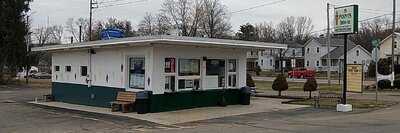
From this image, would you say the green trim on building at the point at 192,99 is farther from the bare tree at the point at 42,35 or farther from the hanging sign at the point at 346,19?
the bare tree at the point at 42,35

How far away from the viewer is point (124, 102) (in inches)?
810

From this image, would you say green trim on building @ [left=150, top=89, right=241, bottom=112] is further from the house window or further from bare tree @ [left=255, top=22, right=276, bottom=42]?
bare tree @ [left=255, top=22, right=276, bottom=42]

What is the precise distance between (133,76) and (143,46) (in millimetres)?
1446

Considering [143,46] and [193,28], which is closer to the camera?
[143,46]

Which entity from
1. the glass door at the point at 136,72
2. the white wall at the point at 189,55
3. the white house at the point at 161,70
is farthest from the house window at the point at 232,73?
the glass door at the point at 136,72

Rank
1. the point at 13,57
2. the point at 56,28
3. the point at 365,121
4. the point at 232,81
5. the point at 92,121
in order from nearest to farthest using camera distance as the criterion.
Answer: the point at 365,121, the point at 92,121, the point at 232,81, the point at 13,57, the point at 56,28

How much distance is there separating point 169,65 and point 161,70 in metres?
0.43

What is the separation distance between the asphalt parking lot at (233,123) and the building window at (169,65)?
108 inches

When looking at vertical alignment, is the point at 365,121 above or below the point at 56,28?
below

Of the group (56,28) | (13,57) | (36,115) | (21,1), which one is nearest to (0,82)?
(13,57)

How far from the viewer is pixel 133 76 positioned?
21.2m

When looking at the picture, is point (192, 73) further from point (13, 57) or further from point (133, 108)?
point (13, 57)

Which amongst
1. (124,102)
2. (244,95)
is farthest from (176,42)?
(244,95)

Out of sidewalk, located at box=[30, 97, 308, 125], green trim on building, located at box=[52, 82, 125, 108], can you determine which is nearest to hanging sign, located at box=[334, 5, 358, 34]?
sidewalk, located at box=[30, 97, 308, 125]
